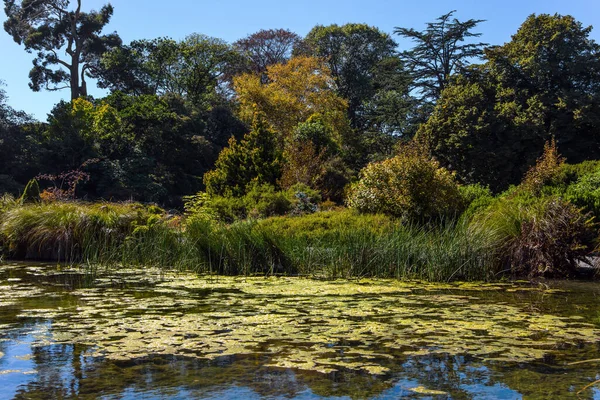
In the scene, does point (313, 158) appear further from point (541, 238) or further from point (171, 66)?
point (171, 66)

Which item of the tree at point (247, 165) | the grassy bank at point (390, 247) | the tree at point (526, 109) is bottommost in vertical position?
the grassy bank at point (390, 247)

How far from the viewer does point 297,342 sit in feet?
15.9

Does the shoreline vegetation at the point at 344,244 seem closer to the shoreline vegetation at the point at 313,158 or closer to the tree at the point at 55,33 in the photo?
the shoreline vegetation at the point at 313,158

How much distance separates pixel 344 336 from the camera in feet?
16.6

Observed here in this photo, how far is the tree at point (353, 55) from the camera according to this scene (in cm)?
4300

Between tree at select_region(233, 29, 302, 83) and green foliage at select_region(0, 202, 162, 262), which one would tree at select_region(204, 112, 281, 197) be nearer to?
green foliage at select_region(0, 202, 162, 262)

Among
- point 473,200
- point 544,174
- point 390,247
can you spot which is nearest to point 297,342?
point 390,247

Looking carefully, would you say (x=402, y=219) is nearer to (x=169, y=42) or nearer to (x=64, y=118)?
(x=64, y=118)

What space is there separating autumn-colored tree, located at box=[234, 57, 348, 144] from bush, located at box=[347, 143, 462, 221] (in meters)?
18.7

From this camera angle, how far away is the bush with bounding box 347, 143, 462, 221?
13.5 m

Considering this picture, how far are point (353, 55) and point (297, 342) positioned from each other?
134 feet

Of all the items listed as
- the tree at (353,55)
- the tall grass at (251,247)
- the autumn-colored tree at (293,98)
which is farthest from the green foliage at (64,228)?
the tree at (353,55)

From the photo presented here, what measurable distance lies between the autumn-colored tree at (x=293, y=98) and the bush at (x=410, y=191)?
18675 millimetres

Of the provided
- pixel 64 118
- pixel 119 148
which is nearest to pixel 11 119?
pixel 64 118
